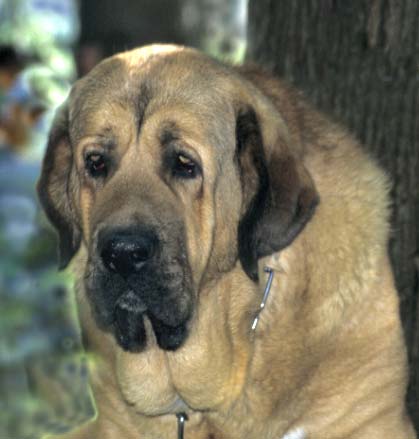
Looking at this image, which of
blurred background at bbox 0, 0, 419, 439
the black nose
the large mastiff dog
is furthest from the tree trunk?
the black nose

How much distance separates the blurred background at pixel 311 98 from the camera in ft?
17.1

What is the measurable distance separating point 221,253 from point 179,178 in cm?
31

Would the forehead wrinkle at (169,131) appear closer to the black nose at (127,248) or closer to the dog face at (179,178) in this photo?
the dog face at (179,178)

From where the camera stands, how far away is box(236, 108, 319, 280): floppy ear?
428 centimetres

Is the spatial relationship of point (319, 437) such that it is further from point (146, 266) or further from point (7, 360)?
point (7, 360)

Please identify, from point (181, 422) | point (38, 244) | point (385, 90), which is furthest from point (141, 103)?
point (38, 244)

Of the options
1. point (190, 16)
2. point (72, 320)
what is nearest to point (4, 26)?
point (190, 16)

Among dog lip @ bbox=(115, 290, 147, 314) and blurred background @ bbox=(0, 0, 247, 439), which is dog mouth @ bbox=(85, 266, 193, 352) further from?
blurred background @ bbox=(0, 0, 247, 439)

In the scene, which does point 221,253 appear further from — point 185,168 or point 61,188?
point 61,188

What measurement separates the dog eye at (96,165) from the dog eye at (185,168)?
274 millimetres

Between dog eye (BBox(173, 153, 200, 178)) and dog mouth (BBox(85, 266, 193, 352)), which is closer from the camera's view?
dog mouth (BBox(85, 266, 193, 352))

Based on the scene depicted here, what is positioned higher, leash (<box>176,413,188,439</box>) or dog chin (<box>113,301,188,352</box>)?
dog chin (<box>113,301,188,352</box>)

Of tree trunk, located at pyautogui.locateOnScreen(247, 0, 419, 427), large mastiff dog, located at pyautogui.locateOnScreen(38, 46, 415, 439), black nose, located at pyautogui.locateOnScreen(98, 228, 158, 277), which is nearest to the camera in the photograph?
black nose, located at pyautogui.locateOnScreen(98, 228, 158, 277)

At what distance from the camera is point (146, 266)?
404 cm
